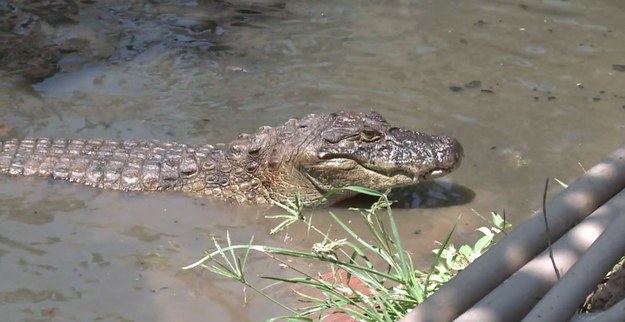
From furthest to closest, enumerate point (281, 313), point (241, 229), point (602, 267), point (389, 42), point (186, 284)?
1. point (389, 42)
2. point (241, 229)
3. point (186, 284)
4. point (281, 313)
5. point (602, 267)

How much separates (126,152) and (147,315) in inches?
69.7

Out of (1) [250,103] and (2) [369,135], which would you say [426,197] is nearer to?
(2) [369,135]

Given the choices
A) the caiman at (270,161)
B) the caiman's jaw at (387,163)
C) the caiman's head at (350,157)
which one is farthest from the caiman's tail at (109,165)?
the caiman's jaw at (387,163)

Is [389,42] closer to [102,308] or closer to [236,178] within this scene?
[236,178]

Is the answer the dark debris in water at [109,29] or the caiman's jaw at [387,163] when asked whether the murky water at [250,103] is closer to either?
the dark debris in water at [109,29]

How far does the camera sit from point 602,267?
2.06 metres

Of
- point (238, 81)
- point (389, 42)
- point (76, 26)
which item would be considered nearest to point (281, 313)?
point (238, 81)

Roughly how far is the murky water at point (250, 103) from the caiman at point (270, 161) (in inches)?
5.4

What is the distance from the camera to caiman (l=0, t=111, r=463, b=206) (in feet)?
17.4

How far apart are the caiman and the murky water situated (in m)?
0.14

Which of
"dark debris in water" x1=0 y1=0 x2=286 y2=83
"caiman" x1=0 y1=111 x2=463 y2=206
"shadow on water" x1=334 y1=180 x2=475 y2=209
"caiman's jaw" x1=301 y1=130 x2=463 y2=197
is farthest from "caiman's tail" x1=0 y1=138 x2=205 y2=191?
"dark debris in water" x1=0 y1=0 x2=286 y2=83

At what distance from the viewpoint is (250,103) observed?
655cm

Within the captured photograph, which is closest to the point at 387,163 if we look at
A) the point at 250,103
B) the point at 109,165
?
the point at 250,103

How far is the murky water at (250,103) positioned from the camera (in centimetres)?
444
